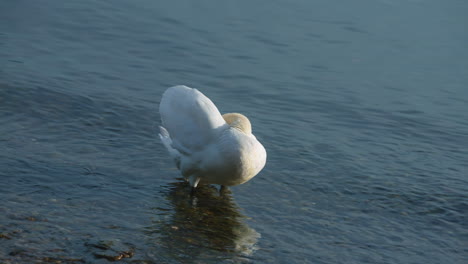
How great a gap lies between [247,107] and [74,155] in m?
4.48

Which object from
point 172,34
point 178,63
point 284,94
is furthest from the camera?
point 172,34

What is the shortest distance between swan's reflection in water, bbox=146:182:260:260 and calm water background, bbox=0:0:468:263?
0.09 ft

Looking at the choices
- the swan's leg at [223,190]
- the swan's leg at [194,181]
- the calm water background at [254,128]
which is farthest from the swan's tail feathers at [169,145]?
the swan's leg at [223,190]

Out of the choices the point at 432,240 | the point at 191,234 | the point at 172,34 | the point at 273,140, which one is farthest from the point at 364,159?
the point at 172,34

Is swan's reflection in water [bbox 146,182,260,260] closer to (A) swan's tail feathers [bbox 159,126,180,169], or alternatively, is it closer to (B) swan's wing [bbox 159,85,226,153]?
(A) swan's tail feathers [bbox 159,126,180,169]

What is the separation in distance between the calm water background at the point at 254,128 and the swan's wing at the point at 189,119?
2.23ft

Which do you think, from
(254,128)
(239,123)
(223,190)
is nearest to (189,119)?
(239,123)

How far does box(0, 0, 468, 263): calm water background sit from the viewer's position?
6883 mm

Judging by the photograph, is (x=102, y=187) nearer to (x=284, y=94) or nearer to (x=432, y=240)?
(x=432, y=240)

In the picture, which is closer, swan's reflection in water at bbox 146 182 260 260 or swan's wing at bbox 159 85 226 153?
swan's reflection in water at bbox 146 182 260 260

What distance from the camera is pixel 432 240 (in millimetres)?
7676

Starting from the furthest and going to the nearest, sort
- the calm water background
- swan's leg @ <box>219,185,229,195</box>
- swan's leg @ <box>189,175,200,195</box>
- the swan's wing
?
swan's leg @ <box>219,185,229,195</box>
swan's leg @ <box>189,175,200,195</box>
the swan's wing
the calm water background

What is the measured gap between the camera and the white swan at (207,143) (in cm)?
732

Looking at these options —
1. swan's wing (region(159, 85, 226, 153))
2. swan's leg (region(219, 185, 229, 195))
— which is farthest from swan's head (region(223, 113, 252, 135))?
swan's leg (region(219, 185, 229, 195))
